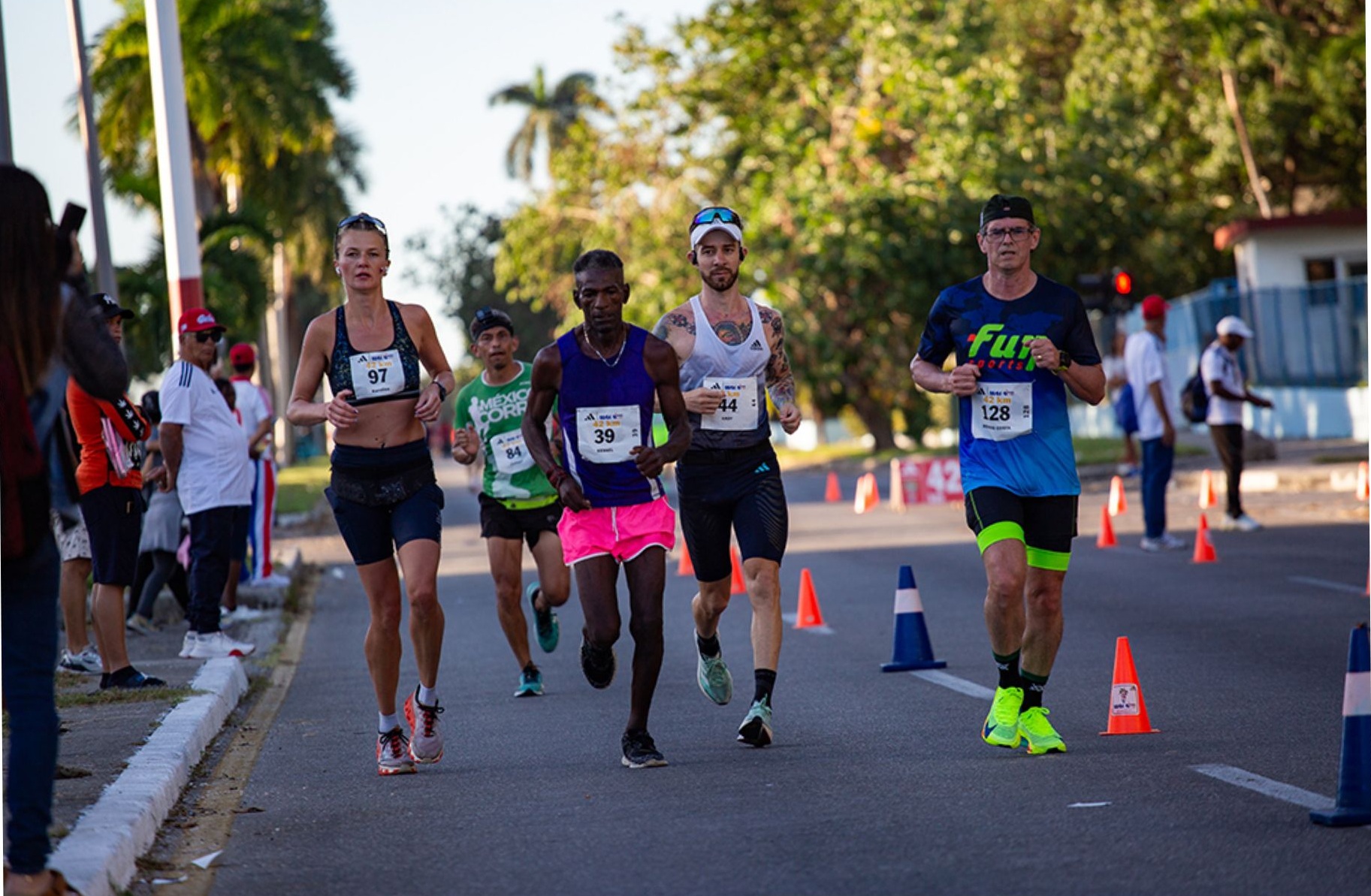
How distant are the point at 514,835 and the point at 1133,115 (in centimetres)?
4737

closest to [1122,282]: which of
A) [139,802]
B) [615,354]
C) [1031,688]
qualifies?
[1031,688]

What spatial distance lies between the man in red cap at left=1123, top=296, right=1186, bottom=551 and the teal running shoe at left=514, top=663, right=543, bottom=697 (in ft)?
26.9

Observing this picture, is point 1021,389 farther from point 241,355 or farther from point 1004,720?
point 241,355

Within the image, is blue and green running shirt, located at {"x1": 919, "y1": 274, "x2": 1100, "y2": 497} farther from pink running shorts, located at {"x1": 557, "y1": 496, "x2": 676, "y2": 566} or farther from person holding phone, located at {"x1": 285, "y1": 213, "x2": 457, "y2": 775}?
person holding phone, located at {"x1": 285, "y1": 213, "x2": 457, "y2": 775}

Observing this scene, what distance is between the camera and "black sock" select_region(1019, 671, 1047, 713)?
26.6ft

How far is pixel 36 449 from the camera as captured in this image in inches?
208

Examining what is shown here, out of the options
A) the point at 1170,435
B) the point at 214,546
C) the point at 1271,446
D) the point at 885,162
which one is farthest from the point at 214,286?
the point at 214,546

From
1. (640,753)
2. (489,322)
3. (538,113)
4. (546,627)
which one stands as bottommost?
(640,753)

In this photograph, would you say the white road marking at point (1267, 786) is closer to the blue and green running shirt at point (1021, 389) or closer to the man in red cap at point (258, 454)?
the blue and green running shirt at point (1021, 389)

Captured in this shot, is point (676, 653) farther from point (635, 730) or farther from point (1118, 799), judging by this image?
point (1118, 799)

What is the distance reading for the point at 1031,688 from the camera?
8.11 metres

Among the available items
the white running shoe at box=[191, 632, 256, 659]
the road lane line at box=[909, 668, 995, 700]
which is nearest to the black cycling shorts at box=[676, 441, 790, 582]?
the road lane line at box=[909, 668, 995, 700]

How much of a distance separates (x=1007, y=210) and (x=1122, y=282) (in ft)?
70.6

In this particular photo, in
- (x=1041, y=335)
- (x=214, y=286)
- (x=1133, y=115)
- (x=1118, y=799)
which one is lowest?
(x=1118, y=799)
